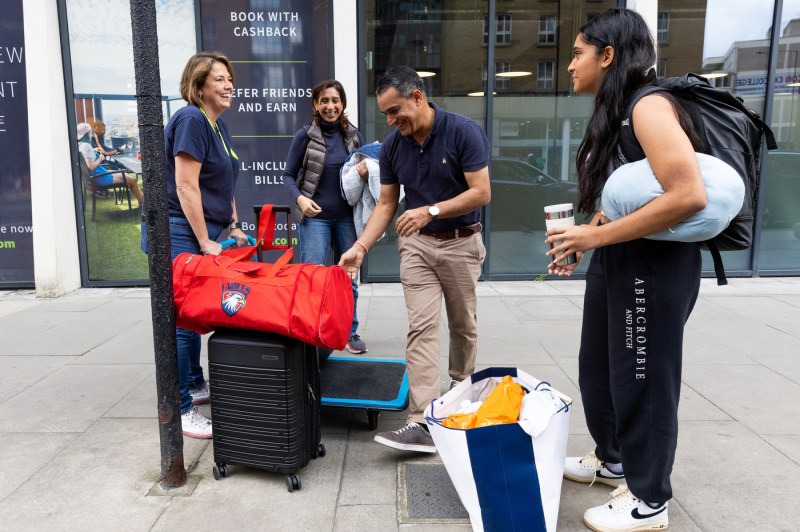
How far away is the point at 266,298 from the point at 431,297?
0.96 meters

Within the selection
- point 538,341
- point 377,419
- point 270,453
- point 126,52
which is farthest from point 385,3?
point 270,453

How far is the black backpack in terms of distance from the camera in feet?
6.61

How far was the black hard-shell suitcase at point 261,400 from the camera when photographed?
2670 millimetres

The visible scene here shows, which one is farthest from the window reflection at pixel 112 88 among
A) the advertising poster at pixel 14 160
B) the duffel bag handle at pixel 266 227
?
the duffel bag handle at pixel 266 227

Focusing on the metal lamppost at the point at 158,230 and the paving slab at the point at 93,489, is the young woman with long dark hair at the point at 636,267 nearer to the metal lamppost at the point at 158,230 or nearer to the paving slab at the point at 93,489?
the metal lamppost at the point at 158,230

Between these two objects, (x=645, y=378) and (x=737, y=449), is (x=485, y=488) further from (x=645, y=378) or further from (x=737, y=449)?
(x=737, y=449)

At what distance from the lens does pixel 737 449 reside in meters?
3.16

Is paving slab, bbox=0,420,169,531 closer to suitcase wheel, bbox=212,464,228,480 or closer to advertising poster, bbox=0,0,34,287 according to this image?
suitcase wheel, bbox=212,464,228,480

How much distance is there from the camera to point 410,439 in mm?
2994

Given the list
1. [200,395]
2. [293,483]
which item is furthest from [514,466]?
[200,395]

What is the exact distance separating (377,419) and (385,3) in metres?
5.15

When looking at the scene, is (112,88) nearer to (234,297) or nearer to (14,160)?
(14,160)

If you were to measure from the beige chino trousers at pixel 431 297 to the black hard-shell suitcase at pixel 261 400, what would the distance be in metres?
0.56

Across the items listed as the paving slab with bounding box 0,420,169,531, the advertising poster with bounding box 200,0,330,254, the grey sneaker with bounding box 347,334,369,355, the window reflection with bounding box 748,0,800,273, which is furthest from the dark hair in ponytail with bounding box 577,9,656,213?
the window reflection with bounding box 748,0,800,273
